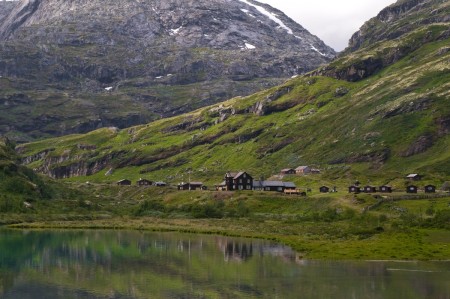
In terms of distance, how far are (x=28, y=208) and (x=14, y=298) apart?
114 meters

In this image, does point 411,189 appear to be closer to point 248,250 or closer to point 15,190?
point 248,250

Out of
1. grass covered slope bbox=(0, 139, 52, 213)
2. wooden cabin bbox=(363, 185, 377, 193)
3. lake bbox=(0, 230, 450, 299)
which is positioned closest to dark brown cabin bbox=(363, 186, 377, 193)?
wooden cabin bbox=(363, 185, 377, 193)

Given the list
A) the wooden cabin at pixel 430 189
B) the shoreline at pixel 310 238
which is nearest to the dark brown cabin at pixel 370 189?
the wooden cabin at pixel 430 189

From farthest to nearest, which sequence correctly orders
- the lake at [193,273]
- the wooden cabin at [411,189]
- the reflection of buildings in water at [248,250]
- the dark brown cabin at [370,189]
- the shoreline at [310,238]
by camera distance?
the dark brown cabin at [370,189], the wooden cabin at [411,189], the reflection of buildings in water at [248,250], the shoreline at [310,238], the lake at [193,273]

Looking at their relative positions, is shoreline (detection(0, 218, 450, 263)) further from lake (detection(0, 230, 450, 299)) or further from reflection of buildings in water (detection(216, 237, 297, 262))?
lake (detection(0, 230, 450, 299))

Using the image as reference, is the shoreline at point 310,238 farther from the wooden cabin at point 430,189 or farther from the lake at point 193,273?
the wooden cabin at point 430,189

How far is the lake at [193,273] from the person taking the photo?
62656 millimetres

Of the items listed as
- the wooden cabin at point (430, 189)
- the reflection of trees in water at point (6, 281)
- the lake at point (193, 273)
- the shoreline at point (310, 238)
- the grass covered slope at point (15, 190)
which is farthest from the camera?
the wooden cabin at point (430, 189)

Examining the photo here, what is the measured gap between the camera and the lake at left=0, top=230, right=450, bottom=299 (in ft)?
206

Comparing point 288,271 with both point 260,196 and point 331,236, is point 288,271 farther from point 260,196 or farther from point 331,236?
point 260,196

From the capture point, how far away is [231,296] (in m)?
59.9

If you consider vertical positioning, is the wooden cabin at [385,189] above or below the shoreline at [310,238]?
above

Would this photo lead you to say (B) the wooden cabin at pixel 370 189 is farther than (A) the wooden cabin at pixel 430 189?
Yes

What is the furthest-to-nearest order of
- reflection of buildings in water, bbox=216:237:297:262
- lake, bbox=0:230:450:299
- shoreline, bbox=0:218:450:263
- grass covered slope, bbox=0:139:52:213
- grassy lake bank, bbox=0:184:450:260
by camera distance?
1. grass covered slope, bbox=0:139:52:213
2. grassy lake bank, bbox=0:184:450:260
3. reflection of buildings in water, bbox=216:237:297:262
4. shoreline, bbox=0:218:450:263
5. lake, bbox=0:230:450:299
